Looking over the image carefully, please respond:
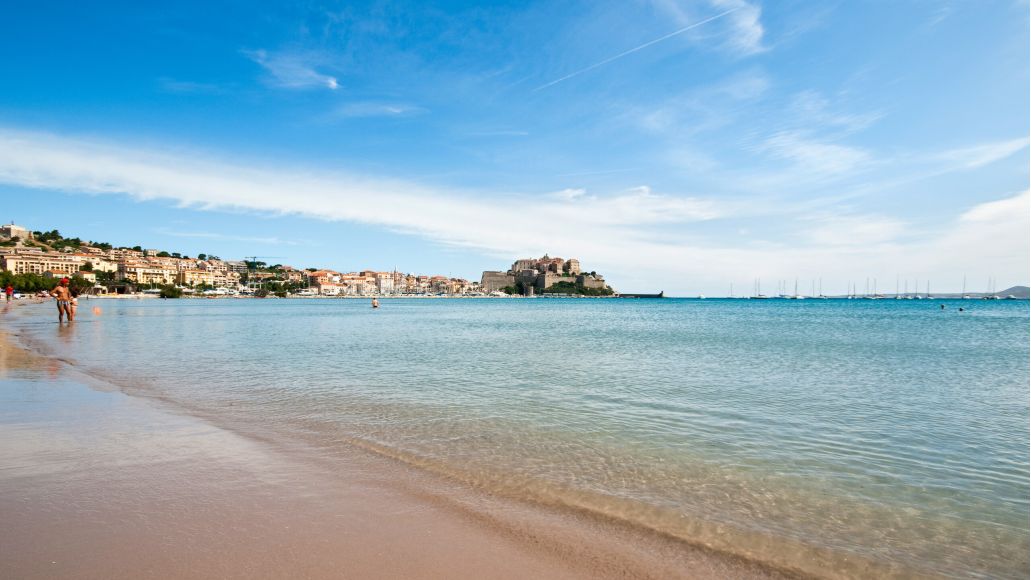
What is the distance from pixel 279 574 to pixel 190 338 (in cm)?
2417

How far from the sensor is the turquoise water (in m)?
4.53

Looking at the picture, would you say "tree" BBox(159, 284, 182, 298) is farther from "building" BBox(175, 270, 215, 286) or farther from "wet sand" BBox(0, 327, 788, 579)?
"wet sand" BBox(0, 327, 788, 579)

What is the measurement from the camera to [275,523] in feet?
13.3

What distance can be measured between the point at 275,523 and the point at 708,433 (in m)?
6.08

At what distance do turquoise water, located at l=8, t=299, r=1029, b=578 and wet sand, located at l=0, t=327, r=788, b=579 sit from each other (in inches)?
22.3

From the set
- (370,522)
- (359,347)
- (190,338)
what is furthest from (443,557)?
(190,338)

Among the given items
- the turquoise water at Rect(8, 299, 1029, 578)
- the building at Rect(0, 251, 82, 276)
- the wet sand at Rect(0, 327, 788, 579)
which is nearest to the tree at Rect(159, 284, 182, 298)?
the building at Rect(0, 251, 82, 276)

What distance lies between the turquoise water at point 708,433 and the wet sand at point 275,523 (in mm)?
566

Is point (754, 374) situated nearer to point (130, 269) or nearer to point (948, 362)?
point (948, 362)

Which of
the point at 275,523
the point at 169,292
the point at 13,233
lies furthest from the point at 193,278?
the point at 275,523

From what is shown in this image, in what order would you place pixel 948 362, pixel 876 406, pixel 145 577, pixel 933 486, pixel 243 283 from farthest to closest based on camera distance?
pixel 243 283, pixel 948 362, pixel 876 406, pixel 933 486, pixel 145 577

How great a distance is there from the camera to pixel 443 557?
3.62 m

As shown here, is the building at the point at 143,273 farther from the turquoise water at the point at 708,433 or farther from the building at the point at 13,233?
the turquoise water at the point at 708,433

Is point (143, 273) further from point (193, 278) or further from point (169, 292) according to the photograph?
point (169, 292)
